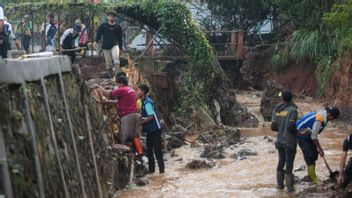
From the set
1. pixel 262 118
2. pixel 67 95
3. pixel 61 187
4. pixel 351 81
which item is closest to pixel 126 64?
pixel 262 118

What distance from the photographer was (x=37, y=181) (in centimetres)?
650

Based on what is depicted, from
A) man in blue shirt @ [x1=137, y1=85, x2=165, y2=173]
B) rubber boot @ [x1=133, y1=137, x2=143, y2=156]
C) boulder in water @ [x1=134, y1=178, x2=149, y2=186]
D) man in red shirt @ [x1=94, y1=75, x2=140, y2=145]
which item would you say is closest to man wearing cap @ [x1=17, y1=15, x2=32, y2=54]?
man in blue shirt @ [x1=137, y1=85, x2=165, y2=173]

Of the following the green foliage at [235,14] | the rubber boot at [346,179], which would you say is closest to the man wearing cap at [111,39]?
the rubber boot at [346,179]

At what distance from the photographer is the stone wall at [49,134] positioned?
5980mm

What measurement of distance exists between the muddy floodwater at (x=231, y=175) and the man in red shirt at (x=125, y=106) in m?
1.04

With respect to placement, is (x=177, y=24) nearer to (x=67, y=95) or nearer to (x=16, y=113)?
(x=67, y=95)

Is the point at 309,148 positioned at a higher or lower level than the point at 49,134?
lower

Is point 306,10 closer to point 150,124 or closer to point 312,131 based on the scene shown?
point 150,124

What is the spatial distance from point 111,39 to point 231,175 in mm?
5559

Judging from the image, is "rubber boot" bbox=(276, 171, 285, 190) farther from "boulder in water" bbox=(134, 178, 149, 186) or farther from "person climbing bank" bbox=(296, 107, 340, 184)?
"boulder in water" bbox=(134, 178, 149, 186)

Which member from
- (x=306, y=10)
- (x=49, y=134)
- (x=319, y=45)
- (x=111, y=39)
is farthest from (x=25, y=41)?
(x=49, y=134)

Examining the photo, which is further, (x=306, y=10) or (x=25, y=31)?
(x=306, y=10)

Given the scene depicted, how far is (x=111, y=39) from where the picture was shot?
58.1 feet

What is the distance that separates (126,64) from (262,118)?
601cm
